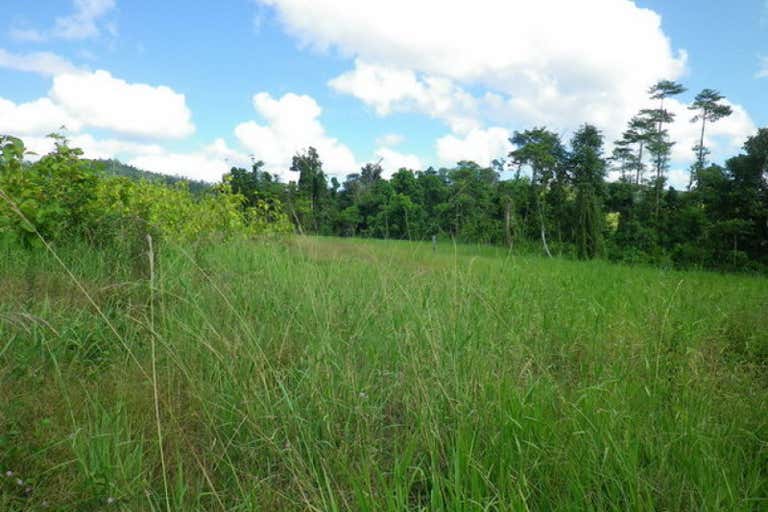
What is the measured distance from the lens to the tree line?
4.35 meters

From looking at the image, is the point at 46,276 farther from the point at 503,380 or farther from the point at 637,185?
the point at 637,185

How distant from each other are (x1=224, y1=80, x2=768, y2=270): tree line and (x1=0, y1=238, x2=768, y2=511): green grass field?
99 cm

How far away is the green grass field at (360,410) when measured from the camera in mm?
1623

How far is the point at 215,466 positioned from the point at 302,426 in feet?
1.28

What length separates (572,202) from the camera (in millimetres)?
10695

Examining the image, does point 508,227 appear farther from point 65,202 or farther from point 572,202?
point 572,202

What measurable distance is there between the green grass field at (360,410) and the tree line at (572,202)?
99cm

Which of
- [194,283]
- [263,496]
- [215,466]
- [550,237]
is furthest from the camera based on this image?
[550,237]

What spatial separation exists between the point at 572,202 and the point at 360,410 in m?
10.0

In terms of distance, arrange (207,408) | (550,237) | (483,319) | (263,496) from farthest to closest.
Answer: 1. (550,237)
2. (483,319)
3. (207,408)
4. (263,496)

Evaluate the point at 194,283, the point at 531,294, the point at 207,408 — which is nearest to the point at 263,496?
the point at 207,408

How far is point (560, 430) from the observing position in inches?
74.8

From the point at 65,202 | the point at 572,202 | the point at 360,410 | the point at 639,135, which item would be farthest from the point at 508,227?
the point at 639,135

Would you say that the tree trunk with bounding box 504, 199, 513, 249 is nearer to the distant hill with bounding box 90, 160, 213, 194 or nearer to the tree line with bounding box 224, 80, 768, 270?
the tree line with bounding box 224, 80, 768, 270
